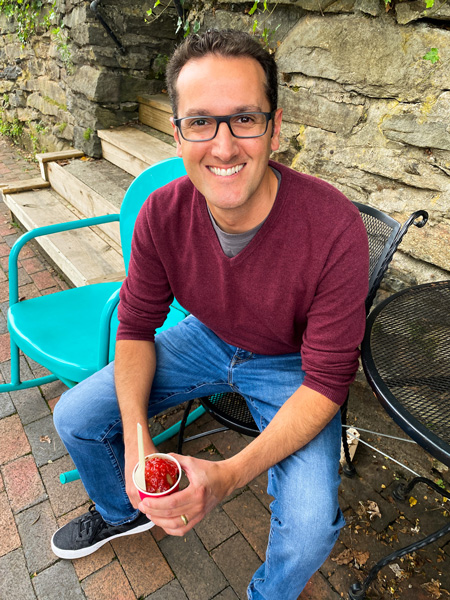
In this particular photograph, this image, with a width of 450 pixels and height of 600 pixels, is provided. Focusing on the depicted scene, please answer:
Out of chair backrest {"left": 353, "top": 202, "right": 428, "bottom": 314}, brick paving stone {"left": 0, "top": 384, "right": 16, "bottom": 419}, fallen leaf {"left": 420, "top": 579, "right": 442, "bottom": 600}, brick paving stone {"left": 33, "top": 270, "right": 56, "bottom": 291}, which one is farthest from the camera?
brick paving stone {"left": 33, "top": 270, "right": 56, "bottom": 291}

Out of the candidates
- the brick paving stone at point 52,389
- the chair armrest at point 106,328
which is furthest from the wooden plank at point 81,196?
the chair armrest at point 106,328

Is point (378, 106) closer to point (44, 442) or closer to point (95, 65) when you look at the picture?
point (44, 442)

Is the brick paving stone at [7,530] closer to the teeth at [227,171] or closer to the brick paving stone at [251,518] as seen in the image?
the brick paving stone at [251,518]

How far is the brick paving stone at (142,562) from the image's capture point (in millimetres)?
1628

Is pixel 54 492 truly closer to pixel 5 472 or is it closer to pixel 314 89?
pixel 5 472

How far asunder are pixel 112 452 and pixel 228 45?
55.0 inches

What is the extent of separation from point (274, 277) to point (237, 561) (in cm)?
116

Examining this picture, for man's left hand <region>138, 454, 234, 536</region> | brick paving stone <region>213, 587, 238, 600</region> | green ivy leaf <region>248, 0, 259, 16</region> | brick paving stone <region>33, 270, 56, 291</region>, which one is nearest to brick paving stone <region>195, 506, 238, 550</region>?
brick paving stone <region>213, 587, 238, 600</region>

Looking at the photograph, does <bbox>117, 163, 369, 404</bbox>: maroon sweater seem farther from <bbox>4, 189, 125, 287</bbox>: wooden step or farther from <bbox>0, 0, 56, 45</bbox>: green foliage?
<bbox>0, 0, 56, 45</bbox>: green foliage

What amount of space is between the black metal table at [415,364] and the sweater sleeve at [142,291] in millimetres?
752

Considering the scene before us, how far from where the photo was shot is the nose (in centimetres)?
126

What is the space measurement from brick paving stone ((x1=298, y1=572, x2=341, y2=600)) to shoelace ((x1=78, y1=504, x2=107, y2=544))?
0.81 meters

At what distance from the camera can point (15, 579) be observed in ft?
5.37

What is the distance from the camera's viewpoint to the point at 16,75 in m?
5.74
